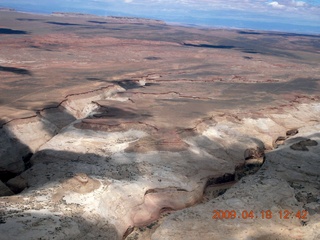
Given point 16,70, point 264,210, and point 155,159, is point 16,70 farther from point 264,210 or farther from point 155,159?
point 264,210

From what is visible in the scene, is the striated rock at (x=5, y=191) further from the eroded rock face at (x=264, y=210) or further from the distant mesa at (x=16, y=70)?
the distant mesa at (x=16, y=70)

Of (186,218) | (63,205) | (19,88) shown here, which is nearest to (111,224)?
(63,205)

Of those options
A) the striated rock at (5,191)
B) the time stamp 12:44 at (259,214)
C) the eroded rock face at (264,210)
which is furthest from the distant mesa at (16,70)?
the time stamp 12:44 at (259,214)

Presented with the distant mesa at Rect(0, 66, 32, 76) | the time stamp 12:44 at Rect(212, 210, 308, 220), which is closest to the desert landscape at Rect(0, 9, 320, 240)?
the time stamp 12:44 at Rect(212, 210, 308, 220)

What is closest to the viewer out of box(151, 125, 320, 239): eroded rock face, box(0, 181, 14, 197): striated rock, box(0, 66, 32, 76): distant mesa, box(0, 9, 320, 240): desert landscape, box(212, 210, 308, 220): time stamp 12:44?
box(151, 125, 320, 239): eroded rock face

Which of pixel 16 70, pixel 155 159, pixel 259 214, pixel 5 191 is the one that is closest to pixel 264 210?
pixel 259 214

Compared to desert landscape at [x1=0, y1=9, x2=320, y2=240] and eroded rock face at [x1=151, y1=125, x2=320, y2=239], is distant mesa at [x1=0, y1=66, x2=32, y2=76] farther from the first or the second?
eroded rock face at [x1=151, y1=125, x2=320, y2=239]
